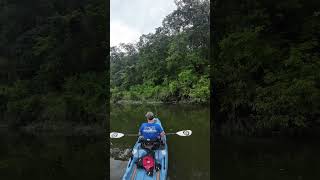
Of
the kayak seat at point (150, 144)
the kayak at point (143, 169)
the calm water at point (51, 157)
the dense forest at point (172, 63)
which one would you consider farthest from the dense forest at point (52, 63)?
the dense forest at point (172, 63)

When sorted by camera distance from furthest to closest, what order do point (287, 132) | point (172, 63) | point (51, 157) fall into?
1. point (172, 63)
2. point (287, 132)
3. point (51, 157)

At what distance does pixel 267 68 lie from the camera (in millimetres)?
13297

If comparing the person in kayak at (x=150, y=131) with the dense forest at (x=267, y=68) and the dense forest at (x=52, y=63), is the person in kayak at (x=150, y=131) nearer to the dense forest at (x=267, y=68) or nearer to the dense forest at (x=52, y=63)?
the dense forest at (x=267, y=68)

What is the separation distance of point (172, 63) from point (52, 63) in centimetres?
1880

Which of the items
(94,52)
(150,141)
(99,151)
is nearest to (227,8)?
(94,52)

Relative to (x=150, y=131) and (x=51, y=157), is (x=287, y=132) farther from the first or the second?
(x=51, y=157)

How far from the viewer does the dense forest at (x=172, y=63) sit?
1177 inches

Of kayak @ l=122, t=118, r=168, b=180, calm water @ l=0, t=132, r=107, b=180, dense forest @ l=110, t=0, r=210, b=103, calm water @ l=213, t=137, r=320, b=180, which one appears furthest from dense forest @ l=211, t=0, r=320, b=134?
dense forest @ l=110, t=0, r=210, b=103

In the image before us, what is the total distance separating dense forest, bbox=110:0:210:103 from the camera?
29.9 metres

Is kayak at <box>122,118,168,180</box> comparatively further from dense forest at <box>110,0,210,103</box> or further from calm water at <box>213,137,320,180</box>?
dense forest at <box>110,0,210,103</box>

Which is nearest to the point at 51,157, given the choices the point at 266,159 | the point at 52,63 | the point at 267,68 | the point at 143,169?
the point at 143,169

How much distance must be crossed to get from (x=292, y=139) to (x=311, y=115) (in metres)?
1.05

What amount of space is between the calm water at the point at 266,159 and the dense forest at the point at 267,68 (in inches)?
29.4

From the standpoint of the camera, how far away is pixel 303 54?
12453mm
